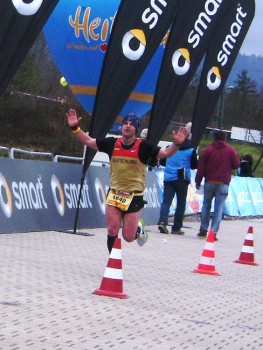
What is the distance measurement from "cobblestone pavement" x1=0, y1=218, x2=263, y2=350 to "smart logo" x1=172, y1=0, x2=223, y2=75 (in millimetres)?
A: 4077

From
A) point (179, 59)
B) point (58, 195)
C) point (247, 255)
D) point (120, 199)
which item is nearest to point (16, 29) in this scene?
point (120, 199)

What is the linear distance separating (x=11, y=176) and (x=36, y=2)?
3473mm

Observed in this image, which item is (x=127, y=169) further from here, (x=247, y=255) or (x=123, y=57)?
(x=123, y=57)

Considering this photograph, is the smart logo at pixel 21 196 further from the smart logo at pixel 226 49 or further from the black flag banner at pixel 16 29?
the smart logo at pixel 226 49

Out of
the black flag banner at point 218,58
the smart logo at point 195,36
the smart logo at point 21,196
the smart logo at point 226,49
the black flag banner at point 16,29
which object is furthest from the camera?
the smart logo at point 226,49

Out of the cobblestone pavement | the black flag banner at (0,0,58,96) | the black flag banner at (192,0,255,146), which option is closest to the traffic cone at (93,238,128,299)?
the cobblestone pavement

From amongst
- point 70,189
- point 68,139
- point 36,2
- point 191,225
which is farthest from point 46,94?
point 36,2

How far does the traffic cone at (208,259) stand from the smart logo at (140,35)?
4332mm

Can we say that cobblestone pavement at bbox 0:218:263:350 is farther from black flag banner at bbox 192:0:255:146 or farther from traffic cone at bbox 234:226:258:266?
black flag banner at bbox 192:0:255:146

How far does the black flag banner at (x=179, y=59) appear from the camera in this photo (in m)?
16.6

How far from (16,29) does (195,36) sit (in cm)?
660

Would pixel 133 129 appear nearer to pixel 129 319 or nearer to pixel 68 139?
pixel 129 319

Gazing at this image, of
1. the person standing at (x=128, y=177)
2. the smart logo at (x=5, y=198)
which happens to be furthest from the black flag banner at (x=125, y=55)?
the person standing at (x=128, y=177)

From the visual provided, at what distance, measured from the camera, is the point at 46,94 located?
49.0 m
